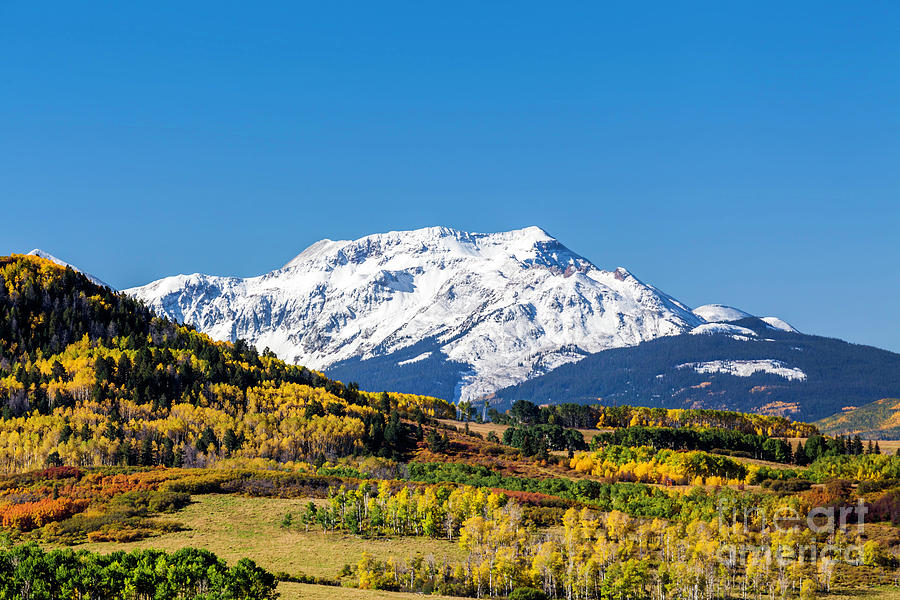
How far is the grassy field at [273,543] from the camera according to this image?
119 m

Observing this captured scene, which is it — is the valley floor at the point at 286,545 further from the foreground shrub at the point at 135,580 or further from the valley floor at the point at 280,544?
the foreground shrub at the point at 135,580

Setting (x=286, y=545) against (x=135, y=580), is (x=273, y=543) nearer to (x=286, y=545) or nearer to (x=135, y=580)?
(x=286, y=545)

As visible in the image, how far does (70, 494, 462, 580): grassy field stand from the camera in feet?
391

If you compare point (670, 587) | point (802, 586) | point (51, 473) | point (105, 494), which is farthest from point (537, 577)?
point (51, 473)

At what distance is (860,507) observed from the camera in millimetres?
168500

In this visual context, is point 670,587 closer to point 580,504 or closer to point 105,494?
point 580,504

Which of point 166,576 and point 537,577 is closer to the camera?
point 166,576

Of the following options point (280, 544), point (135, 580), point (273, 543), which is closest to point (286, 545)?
point (280, 544)

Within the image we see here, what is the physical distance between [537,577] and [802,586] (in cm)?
2972

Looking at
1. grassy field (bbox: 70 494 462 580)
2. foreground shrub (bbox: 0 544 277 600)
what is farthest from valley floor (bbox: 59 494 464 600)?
foreground shrub (bbox: 0 544 277 600)

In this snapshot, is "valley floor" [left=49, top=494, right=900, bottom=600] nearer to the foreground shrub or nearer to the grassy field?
the grassy field

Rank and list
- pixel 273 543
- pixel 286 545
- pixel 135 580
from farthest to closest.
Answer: pixel 273 543
pixel 286 545
pixel 135 580

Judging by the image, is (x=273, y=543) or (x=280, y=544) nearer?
(x=280, y=544)

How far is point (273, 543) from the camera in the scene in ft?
423
